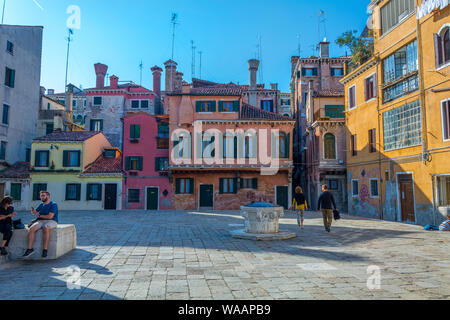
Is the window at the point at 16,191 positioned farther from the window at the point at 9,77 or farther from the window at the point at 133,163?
the window at the point at 133,163

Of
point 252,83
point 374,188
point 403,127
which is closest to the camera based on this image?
point 403,127

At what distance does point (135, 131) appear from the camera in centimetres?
2928

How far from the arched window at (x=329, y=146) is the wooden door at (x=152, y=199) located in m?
15.4

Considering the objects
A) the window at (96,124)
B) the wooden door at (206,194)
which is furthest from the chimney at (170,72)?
the wooden door at (206,194)

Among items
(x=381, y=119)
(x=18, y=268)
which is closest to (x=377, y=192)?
(x=381, y=119)

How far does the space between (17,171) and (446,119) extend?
32758 mm

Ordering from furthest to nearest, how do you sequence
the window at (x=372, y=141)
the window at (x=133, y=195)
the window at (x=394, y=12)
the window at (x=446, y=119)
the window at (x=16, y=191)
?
the window at (x=133, y=195) < the window at (x=16, y=191) < the window at (x=372, y=141) < the window at (x=394, y=12) < the window at (x=446, y=119)

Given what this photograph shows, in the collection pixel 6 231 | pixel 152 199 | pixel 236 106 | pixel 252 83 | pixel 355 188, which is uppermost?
pixel 252 83

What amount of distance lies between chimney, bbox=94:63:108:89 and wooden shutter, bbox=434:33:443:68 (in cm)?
3581

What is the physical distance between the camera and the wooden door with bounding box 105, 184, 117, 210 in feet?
93.7

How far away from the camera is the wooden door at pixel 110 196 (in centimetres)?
2856

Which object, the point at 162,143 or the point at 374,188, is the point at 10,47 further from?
the point at 374,188

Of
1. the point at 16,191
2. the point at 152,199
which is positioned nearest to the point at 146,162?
the point at 152,199
